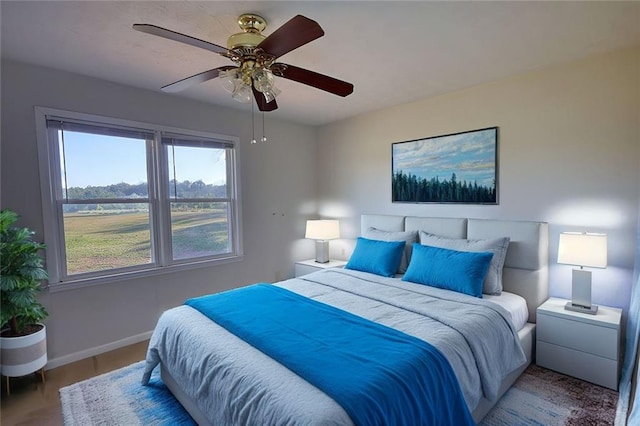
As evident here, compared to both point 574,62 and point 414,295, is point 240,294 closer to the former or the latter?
point 414,295

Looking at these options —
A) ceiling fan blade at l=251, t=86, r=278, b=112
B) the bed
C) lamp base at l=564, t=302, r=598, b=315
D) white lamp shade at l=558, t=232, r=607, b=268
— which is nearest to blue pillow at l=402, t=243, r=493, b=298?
the bed

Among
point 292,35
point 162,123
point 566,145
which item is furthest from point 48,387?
point 566,145

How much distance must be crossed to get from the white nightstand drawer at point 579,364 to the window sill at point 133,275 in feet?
10.6

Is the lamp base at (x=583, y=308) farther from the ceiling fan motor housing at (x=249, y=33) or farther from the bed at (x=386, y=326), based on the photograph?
the ceiling fan motor housing at (x=249, y=33)

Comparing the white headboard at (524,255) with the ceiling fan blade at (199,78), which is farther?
the white headboard at (524,255)

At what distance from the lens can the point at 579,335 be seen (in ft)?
7.63

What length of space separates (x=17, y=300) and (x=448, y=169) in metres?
3.88

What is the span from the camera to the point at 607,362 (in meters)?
2.23

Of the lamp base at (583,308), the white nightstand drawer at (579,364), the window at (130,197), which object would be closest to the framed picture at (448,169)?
the lamp base at (583,308)

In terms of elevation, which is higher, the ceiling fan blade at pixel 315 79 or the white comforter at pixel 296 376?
the ceiling fan blade at pixel 315 79

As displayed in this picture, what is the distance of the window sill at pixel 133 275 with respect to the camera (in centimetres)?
273

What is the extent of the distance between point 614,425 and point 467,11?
2668 millimetres

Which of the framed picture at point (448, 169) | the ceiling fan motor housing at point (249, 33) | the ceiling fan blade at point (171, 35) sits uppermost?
the ceiling fan motor housing at point (249, 33)

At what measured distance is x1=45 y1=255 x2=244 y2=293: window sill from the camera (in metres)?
2.73
